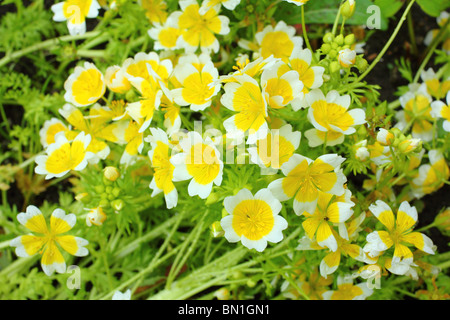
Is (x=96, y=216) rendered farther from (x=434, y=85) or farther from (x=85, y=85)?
(x=434, y=85)

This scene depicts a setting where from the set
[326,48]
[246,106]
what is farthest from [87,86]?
[326,48]

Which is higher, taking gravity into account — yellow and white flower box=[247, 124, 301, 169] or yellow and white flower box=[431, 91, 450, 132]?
yellow and white flower box=[431, 91, 450, 132]

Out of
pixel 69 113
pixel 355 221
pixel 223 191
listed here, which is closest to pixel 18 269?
pixel 69 113

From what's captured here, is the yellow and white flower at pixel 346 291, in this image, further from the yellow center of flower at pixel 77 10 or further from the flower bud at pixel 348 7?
the yellow center of flower at pixel 77 10

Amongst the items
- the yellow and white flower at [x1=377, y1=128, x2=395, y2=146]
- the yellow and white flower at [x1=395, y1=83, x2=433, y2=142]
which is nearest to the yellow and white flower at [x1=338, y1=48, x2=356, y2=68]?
the yellow and white flower at [x1=377, y1=128, x2=395, y2=146]

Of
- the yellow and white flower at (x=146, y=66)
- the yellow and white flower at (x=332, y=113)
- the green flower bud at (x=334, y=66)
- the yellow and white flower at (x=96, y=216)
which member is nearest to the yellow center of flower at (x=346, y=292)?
the yellow and white flower at (x=332, y=113)

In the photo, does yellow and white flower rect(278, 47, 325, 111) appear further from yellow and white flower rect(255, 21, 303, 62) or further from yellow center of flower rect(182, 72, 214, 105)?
yellow and white flower rect(255, 21, 303, 62)

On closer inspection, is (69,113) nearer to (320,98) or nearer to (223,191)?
(223,191)
